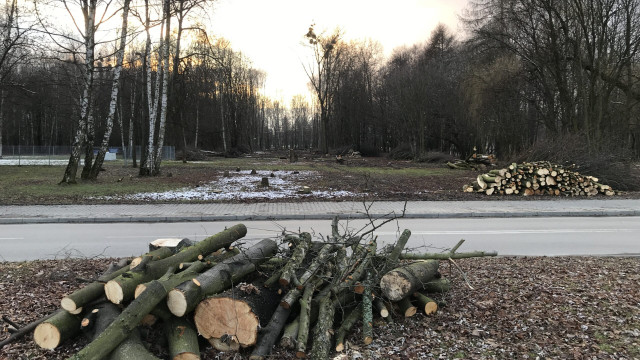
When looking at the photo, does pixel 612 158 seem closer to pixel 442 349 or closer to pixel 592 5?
pixel 592 5

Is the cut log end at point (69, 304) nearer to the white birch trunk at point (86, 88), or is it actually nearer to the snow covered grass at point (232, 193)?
the snow covered grass at point (232, 193)

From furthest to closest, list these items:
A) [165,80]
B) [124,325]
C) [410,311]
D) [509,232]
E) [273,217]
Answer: [165,80] → [273,217] → [509,232] → [410,311] → [124,325]

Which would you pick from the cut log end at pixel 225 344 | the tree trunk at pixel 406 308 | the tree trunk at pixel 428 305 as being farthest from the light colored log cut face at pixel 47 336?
the tree trunk at pixel 428 305

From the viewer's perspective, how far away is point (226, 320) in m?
3.92

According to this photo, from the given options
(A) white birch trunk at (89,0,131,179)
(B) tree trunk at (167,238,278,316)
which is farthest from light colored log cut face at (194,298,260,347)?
(A) white birch trunk at (89,0,131,179)

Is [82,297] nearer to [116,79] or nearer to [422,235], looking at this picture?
[422,235]

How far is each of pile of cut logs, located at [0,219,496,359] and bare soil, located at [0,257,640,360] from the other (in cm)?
16

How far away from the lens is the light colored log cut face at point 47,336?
3.74 m

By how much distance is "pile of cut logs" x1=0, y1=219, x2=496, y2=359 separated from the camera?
3.75 m

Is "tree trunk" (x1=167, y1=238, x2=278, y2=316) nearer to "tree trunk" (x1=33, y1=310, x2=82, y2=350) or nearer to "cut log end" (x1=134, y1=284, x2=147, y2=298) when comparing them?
"cut log end" (x1=134, y1=284, x2=147, y2=298)

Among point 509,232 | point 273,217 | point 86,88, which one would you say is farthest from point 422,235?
point 86,88

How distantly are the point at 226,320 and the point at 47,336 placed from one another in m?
1.52

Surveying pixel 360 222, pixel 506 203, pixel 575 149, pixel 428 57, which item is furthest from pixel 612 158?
pixel 428 57

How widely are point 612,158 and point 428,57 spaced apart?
149 ft
